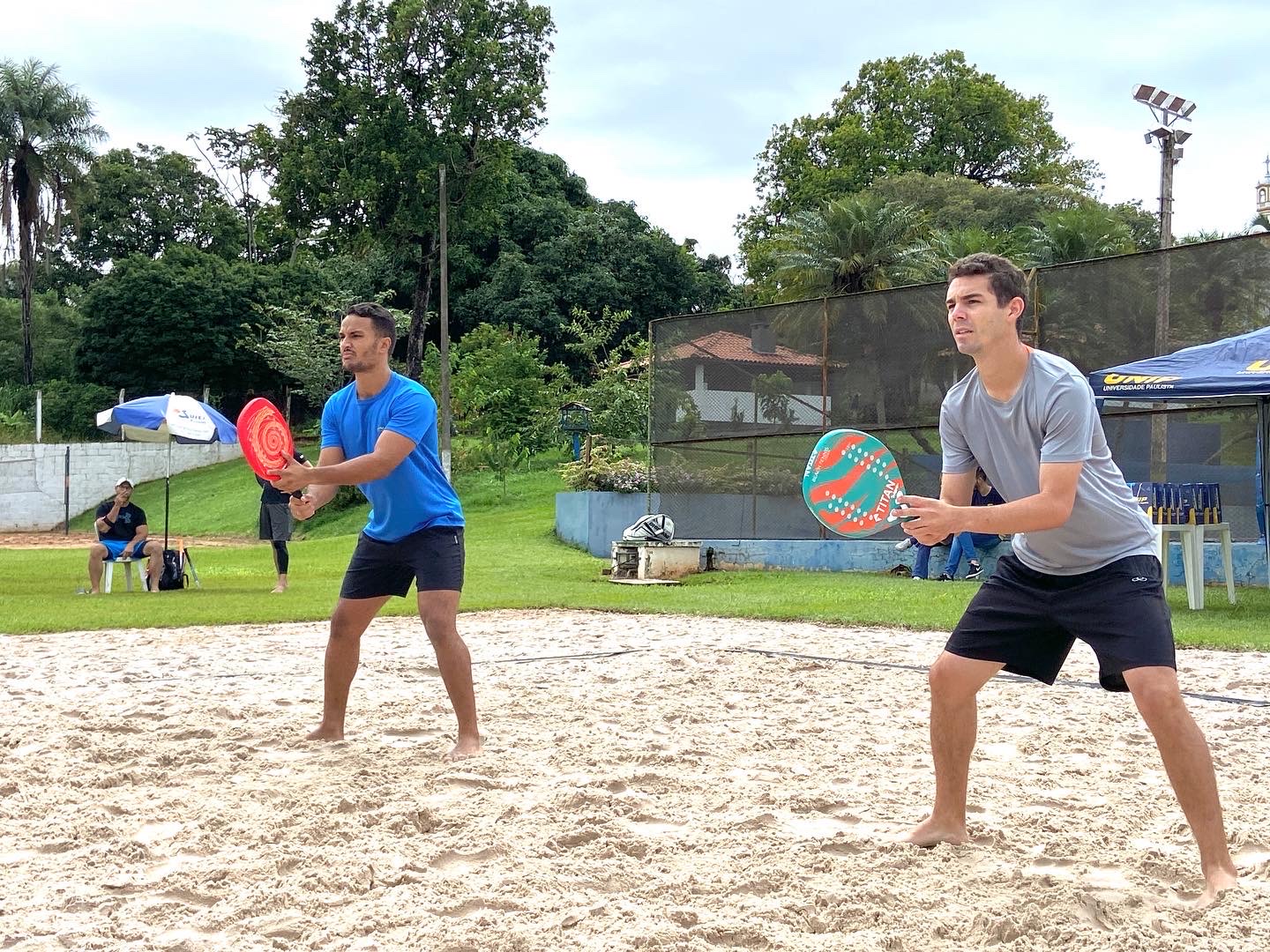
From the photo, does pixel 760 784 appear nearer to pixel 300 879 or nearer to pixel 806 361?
pixel 300 879

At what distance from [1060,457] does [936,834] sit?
132 centimetres

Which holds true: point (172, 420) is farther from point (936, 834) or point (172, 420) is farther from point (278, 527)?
point (936, 834)

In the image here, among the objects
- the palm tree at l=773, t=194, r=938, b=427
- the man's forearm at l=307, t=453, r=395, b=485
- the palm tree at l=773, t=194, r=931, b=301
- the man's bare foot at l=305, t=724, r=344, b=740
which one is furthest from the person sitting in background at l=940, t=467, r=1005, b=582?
the palm tree at l=773, t=194, r=931, b=301

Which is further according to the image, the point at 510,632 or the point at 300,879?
the point at 510,632

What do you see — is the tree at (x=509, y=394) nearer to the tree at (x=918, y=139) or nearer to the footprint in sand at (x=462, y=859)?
the tree at (x=918, y=139)

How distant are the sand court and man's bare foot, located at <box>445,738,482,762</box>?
0.09 m

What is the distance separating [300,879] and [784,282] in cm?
3564

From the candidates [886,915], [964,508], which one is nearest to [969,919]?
[886,915]

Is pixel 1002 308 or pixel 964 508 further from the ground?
pixel 1002 308

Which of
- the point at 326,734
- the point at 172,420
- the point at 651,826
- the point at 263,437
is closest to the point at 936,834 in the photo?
the point at 651,826

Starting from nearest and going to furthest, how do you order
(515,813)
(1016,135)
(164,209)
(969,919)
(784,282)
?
(969,919)
(515,813)
(784,282)
(1016,135)
(164,209)

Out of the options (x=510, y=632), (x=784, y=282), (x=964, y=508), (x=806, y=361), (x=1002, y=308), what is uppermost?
(x=784, y=282)

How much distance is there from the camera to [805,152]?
164 ft

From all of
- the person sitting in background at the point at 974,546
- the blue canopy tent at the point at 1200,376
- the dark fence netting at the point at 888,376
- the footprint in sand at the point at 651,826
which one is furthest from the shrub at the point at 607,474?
the footprint in sand at the point at 651,826
